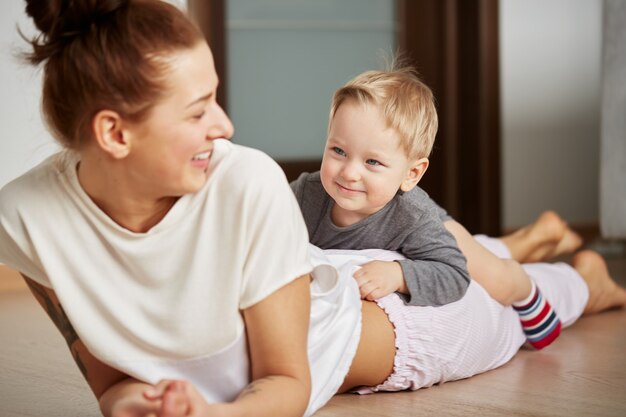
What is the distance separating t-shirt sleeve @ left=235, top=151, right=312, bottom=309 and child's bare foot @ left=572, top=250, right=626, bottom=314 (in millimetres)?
1080

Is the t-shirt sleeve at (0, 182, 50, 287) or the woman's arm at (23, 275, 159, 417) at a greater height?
the t-shirt sleeve at (0, 182, 50, 287)

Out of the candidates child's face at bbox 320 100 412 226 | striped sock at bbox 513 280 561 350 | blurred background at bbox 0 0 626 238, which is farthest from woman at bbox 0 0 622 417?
blurred background at bbox 0 0 626 238

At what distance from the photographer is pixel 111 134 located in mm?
985

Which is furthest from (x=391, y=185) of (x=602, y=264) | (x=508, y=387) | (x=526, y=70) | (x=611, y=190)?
(x=526, y=70)

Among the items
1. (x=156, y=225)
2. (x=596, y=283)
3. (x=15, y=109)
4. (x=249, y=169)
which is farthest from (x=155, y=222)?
(x=15, y=109)

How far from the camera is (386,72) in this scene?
145 centimetres

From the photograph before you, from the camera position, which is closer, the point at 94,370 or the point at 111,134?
the point at 111,134

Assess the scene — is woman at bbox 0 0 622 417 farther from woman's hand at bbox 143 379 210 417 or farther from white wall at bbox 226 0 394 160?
white wall at bbox 226 0 394 160

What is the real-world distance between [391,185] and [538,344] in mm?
480

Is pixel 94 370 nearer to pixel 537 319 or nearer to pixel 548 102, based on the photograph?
pixel 537 319

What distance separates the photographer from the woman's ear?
0.97 meters

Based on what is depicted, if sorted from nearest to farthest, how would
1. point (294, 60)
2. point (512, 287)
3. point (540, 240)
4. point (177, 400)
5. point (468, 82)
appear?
point (177, 400)
point (512, 287)
point (540, 240)
point (294, 60)
point (468, 82)

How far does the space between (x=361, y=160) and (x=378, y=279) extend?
183mm

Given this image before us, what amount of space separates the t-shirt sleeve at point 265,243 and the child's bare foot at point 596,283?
3.54 ft
